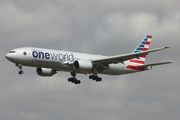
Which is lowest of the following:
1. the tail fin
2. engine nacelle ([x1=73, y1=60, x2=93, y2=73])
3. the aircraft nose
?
engine nacelle ([x1=73, y1=60, x2=93, y2=73])

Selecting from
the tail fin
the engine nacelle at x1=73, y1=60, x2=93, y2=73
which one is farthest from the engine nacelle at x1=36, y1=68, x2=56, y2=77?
the tail fin

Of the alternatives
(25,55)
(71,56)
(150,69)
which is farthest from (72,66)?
(150,69)

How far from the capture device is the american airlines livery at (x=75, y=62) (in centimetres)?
8162

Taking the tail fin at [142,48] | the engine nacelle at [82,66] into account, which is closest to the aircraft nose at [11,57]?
the engine nacelle at [82,66]

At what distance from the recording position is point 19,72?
266 ft

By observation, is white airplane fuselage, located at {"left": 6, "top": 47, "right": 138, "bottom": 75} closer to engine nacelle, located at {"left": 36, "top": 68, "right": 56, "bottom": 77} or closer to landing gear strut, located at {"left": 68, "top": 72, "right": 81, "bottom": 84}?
engine nacelle, located at {"left": 36, "top": 68, "right": 56, "bottom": 77}

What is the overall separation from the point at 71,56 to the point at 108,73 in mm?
6865

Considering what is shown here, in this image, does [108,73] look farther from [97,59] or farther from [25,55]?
[25,55]

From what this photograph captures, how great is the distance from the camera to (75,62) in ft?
279

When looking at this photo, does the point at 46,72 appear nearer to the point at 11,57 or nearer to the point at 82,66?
the point at 82,66

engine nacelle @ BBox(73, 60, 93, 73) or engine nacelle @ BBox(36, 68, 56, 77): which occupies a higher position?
engine nacelle @ BBox(36, 68, 56, 77)

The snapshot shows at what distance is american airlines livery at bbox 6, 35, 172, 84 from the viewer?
8162 centimetres

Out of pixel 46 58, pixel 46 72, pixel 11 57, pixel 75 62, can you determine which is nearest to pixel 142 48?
pixel 75 62

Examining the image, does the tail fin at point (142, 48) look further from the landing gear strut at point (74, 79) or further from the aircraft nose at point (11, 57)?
the aircraft nose at point (11, 57)
